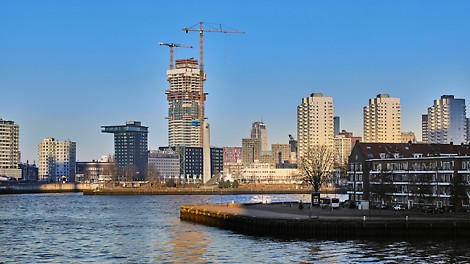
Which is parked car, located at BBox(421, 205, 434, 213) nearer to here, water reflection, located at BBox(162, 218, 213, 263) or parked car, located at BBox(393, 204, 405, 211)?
parked car, located at BBox(393, 204, 405, 211)

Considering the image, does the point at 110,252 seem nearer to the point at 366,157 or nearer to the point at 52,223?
the point at 52,223

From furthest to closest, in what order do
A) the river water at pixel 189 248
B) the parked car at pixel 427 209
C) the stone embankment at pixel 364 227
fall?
the parked car at pixel 427 209 → the stone embankment at pixel 364 227 → the river water at pixel 189 248

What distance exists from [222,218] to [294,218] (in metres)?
17.4

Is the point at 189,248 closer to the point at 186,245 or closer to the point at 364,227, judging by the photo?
the point at 186,245

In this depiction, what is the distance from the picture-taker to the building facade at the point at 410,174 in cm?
11725

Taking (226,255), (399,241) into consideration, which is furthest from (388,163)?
(226,255)

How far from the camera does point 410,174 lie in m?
129

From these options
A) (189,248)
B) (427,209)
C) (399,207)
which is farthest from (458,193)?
(189,248)

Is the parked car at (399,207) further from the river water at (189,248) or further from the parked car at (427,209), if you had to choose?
the river water at (189,248)

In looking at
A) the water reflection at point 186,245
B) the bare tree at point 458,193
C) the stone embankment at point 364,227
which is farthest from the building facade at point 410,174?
the water reflection at point 186,245

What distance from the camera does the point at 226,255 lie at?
77500mm

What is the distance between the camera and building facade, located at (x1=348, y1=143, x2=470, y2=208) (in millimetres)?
117250

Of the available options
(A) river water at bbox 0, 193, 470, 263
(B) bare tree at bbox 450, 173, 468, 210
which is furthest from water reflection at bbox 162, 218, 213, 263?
(B) bare tree at bbox 450, 173, 468, 210

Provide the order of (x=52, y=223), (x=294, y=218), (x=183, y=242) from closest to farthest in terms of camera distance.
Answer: (x=183, y=242) < (x=294, y=218) < (x=52, y=223)
